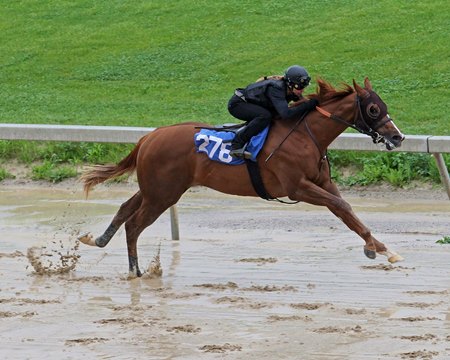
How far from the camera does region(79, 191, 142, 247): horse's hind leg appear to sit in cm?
1235

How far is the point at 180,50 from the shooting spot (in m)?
23.3

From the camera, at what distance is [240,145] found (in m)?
11.8

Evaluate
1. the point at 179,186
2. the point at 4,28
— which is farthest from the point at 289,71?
the point at 4,28

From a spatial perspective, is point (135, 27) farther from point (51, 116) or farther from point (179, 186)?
point (179, 186)

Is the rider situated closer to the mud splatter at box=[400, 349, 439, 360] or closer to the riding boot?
the riding boot

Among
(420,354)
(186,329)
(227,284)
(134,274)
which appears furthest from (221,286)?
(420,354)

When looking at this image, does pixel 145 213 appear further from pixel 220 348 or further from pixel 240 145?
pixel 220 348

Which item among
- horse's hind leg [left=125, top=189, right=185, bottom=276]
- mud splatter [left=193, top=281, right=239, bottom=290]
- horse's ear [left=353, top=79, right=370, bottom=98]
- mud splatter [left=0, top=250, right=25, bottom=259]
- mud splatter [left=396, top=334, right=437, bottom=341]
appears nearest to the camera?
mud splatter [left=396, top=334, right=437, bottom=341]

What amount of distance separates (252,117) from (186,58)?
36.9ft

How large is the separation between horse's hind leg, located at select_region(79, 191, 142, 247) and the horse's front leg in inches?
66.3

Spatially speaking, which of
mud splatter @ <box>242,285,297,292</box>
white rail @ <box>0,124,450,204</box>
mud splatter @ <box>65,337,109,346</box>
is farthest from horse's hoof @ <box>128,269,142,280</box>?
white rail @ <box>0,124,450,204</box>

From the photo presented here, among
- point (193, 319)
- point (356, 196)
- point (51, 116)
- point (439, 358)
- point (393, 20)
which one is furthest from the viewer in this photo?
point (393, 20)

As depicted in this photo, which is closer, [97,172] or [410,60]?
[97,172]

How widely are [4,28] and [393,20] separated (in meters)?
8.15
